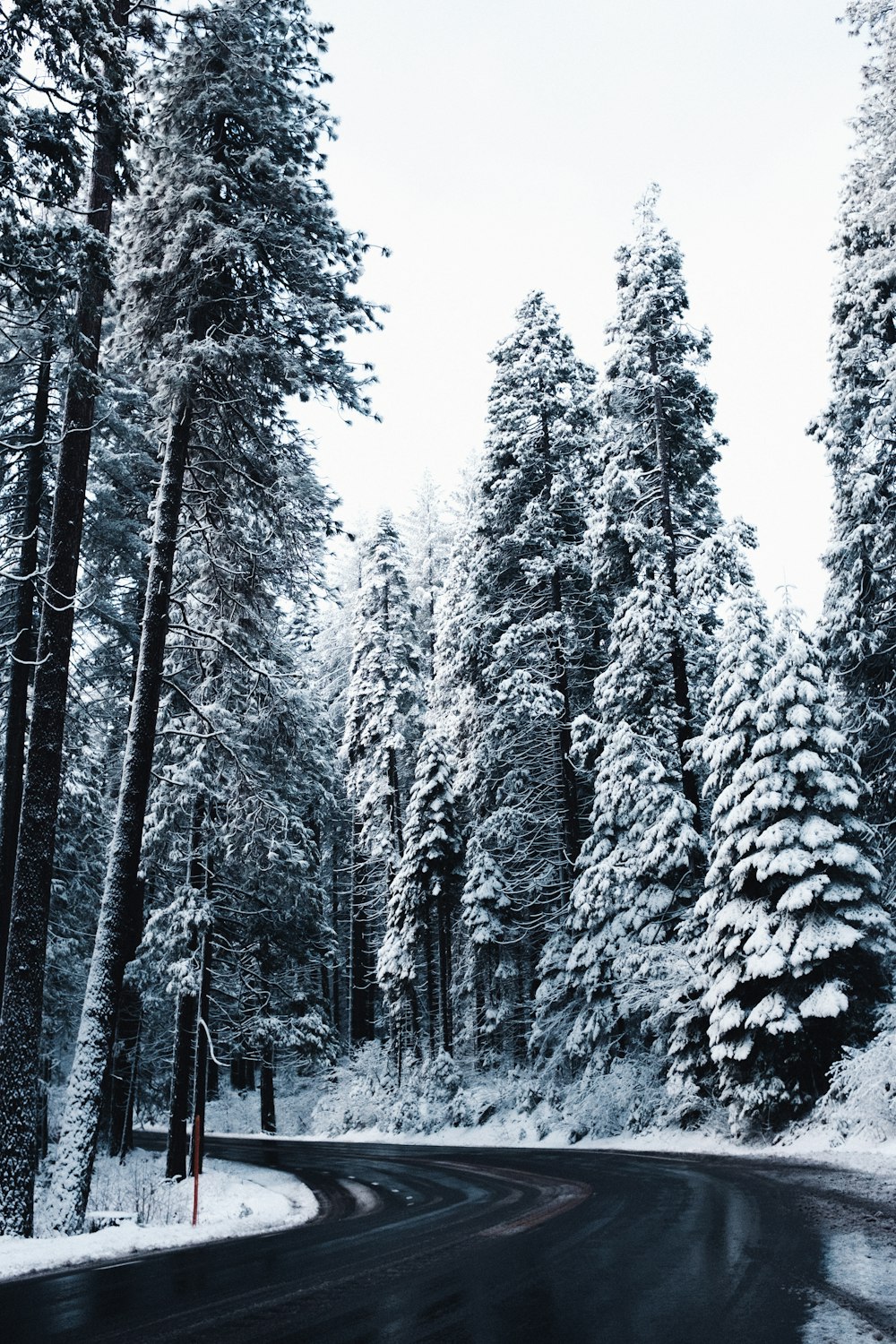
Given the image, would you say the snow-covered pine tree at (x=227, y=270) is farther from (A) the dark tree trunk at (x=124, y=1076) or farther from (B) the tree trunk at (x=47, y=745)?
(A) the dark tree trunk at (x=124, y=1076)

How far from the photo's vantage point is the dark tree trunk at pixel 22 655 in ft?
48.2

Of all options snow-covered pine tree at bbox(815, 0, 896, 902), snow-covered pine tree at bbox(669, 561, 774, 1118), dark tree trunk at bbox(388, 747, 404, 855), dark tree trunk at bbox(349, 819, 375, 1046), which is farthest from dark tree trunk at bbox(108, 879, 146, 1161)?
snow-covered pine tree at bbox(815, 0, 896, 902)

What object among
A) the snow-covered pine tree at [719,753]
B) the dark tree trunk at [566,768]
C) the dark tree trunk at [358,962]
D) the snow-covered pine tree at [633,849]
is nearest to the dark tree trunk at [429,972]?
the dark tree trunk at [358,962]

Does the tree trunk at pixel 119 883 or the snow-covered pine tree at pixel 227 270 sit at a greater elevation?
the snow-covered pine tree at pixel 227 270

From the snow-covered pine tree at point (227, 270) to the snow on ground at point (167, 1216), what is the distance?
12.6 ft

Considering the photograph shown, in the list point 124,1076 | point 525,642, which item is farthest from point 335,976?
point 525,642

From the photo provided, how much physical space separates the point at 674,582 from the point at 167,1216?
55.5 feet

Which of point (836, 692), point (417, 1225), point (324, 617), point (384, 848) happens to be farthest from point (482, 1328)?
point (324, 617)

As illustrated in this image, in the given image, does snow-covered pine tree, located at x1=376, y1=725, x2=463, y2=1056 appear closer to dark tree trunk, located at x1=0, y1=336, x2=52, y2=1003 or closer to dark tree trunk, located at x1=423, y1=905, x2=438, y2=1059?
dark tree trunk, located at x1=423, y1=905, x2=438, y2=1059

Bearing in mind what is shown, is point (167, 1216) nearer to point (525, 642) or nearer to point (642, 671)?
point (642, 671)

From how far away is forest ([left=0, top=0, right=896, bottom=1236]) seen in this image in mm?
11695

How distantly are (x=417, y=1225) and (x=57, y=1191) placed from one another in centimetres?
405

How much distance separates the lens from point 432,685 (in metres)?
36.6

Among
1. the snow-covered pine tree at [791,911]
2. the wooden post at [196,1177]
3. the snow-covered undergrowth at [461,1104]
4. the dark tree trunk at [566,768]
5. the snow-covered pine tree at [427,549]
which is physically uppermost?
the snow-covered pine tree at [427,549]
